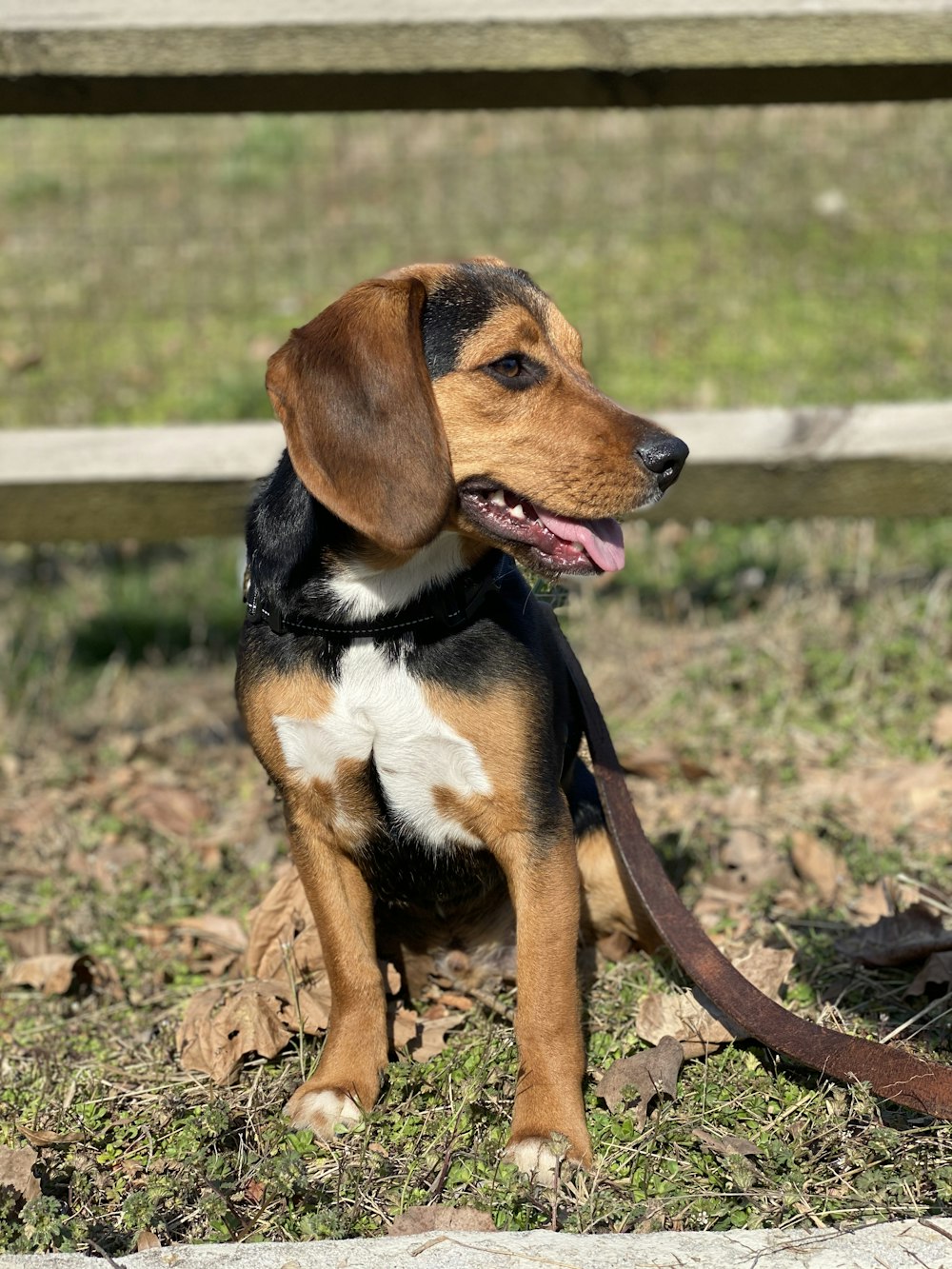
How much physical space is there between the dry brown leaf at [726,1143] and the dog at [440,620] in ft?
0.73

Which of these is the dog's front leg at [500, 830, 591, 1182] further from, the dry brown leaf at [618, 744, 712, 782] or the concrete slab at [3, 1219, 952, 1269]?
the dry brown leaf at [618, 744, 712, 782]

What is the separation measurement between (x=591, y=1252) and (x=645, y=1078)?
654 mm

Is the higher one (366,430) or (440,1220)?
(366,430)

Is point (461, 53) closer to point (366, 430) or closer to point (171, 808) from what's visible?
point (366, 430)

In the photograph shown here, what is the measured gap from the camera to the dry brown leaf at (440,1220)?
7.75 feet

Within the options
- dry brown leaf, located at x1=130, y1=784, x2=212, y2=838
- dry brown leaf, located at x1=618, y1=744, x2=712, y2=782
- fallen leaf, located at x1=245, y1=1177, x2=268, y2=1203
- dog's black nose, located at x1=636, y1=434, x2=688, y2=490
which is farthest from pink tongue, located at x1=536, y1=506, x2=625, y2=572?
dry brown leaf, located at x1=130, y1=784, x2=212, y2=838

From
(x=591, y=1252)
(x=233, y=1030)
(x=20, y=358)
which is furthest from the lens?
(x=20, y=358)

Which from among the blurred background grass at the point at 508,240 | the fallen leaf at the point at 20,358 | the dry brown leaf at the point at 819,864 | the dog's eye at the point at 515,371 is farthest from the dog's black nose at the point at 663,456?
the fallen leaf at the point at 20,358

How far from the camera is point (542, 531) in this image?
2717 millimetres

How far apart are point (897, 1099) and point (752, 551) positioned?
3297mm

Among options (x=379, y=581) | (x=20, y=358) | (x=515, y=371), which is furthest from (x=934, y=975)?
(x=20, y=358)

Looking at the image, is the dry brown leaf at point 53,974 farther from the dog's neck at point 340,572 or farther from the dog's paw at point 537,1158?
the dog's paw at point 537,1158

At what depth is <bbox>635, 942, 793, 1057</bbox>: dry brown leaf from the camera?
2895 millimetres

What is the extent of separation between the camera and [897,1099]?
8.30 ft
